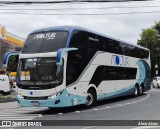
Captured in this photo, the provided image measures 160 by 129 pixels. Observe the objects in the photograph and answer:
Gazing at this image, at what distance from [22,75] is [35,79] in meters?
0.88

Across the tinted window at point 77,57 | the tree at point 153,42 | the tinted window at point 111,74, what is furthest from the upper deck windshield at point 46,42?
the tree at point 153,42

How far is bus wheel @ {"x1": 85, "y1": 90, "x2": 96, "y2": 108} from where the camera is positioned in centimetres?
1730

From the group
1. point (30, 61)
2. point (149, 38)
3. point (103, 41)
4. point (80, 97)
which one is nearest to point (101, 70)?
point (103, 41)

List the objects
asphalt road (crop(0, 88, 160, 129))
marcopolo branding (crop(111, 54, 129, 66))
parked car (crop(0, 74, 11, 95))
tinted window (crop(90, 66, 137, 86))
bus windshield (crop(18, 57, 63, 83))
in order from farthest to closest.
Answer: parked car (crop(0, 74, 11, 95)) → marcopolo branding (crop(111, 54, 129, 66)) → tinted window (crop(90, 66, 137, 86)) → bus windshield (crop(18, 57, 63, 83)) → asphalt road (crop(0, 88, 160, 129))

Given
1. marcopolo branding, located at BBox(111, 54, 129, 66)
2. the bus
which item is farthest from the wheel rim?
marcopolo branding, located at BBox(111, 54, 129, 66)

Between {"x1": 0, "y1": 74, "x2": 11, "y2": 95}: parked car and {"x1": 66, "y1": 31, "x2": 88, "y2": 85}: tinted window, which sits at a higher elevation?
{"x1": 66, "y1": 31, "x2": 88, "y2": 85}: tinted window

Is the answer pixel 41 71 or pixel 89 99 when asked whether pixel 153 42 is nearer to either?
pixel 89 99

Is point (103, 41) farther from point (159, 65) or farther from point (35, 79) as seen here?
point (159, 65)

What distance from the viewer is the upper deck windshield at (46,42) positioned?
15.6 meters

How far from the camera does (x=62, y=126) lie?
11.3 m

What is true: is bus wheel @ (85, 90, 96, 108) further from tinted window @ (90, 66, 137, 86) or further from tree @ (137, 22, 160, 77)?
tree @ (137, 22, 160, 77)

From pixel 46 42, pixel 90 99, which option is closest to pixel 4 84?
pixel 90 99

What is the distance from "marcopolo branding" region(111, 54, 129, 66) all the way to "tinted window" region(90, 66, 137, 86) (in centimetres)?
30

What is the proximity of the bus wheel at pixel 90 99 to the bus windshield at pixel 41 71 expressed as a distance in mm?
2816
